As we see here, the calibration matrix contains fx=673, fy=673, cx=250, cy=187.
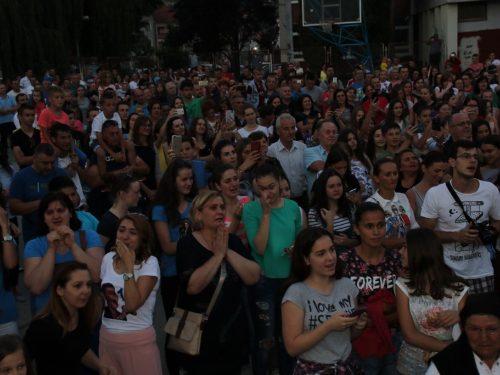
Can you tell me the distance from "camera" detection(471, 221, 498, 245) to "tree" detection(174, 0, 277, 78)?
4628 centimetres

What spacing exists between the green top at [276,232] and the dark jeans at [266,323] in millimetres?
104

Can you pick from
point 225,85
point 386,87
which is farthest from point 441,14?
point 225,85

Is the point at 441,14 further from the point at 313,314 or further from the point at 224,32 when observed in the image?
the point at 313,314

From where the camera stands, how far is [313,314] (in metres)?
4.11

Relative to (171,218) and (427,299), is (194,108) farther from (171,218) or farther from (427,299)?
(427,299)

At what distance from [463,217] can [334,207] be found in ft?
3.58

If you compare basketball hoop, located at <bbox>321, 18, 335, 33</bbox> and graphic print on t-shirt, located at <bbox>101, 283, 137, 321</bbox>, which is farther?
basketball hoop, located at <bbox>321, 18, 335, 33</bbox>

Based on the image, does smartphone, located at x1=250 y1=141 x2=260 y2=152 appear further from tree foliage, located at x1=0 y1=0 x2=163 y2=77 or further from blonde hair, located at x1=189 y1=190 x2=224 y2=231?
tree foliage, located at x1=0 y1=0 x2=163 y2=77

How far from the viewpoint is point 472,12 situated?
36156 mm

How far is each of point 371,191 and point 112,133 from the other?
3.31m

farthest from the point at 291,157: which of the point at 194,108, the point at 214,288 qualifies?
the point at 194,108

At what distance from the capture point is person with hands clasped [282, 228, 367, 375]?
4.00 metres

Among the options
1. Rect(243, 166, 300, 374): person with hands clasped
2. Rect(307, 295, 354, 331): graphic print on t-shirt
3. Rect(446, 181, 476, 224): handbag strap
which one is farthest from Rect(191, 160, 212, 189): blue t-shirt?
Rect(307, 295, 354, 331): graphic print on t-shirt

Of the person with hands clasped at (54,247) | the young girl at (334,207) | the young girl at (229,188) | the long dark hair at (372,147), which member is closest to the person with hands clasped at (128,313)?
the person with hands clasped at (54,247)
